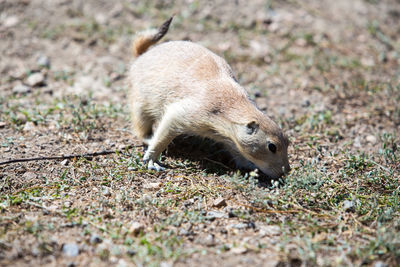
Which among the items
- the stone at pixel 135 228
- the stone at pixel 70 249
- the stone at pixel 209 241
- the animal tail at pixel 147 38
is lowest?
the stone at pixel 70 249

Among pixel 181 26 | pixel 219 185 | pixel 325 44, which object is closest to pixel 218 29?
pixel 181 26

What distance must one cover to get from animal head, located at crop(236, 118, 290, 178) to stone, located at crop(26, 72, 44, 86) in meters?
3.13

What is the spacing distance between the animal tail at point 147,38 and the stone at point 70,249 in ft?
9.07

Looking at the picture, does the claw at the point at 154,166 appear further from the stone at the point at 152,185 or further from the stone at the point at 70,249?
the stone at the point at 70,249

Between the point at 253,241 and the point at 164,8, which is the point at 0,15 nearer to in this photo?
the point at 164,8

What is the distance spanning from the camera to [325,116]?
527 centimetres

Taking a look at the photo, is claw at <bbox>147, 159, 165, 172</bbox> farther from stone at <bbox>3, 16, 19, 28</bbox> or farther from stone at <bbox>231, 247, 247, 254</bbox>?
stone at <bbox>3, 16, 19, 28</bbox>

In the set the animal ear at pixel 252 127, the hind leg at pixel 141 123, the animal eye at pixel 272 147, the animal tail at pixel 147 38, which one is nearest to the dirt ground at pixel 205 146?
the hind leg at pixel 141 123

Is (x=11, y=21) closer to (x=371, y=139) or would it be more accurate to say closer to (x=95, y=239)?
(x=95, y=239)

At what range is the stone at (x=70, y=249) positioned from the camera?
2.89m

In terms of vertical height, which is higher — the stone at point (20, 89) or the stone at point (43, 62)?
the stone at point (43, 62)

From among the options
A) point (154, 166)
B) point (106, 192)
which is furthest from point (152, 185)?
point (106, 192)

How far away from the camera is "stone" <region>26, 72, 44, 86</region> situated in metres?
5.53

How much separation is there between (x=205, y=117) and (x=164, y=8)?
3782mm
